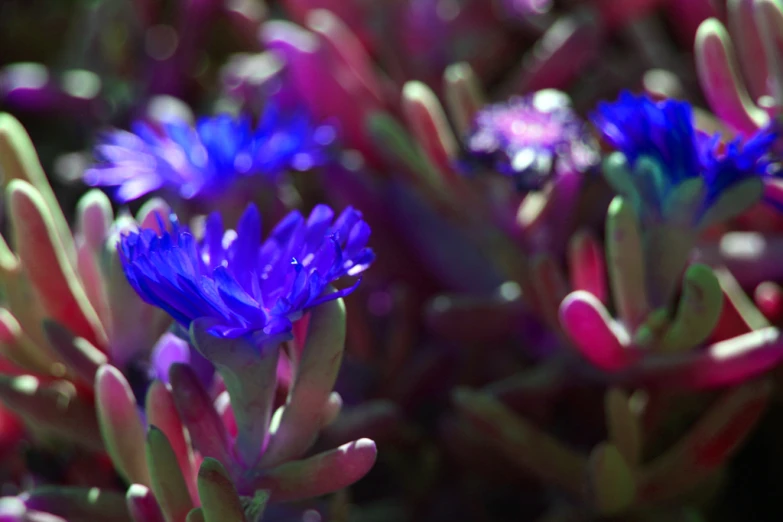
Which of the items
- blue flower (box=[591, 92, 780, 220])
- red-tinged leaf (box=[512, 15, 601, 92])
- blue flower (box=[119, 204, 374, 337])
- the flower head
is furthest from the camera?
red-tinged leaf (box=[512, 15, 601, 92])

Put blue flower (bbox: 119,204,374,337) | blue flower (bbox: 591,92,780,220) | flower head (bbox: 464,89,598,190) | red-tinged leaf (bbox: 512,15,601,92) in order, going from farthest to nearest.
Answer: red-tinged leaf (bbox: 512,15,601,92)
flower head (bbox: 464,89,598,190)
blue flower (bbox: 591,92,780,220)
blue flower (bbox: 119,204,374,337)

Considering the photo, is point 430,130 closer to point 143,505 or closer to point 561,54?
point 561,54

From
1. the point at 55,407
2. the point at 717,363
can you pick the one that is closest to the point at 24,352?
the point at 55,407

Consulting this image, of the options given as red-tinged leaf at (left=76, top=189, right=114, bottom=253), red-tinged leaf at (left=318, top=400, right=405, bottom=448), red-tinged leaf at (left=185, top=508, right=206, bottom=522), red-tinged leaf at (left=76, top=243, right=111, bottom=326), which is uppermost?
red-tinged leaf at (left=76, top=189, right=114, bottom=253)

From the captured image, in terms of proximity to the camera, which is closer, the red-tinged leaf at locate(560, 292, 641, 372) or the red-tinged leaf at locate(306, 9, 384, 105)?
the red-tinged leaf at locate(560, 292, 641, 372)

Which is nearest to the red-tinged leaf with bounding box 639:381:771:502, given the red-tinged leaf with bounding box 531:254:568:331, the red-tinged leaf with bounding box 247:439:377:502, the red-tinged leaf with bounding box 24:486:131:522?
the red-tinged leaf with bounding box 531:254:568:331

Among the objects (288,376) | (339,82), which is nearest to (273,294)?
(288,376)

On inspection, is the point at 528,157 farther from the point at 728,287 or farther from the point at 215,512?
the point at 215,512

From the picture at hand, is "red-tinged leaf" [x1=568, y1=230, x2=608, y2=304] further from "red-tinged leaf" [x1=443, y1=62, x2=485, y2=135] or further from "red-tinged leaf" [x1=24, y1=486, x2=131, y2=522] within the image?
"red-tinged leaf" [x1=24, y1=486, x2=131, y2=522]
